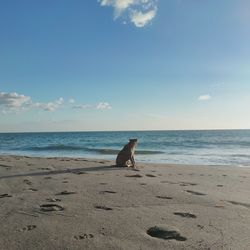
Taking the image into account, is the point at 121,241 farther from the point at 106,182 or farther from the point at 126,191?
the point at 106,182

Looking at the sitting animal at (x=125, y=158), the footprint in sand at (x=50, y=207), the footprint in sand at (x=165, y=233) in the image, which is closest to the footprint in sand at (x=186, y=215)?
the footprint in sand at (x=165, y=233)

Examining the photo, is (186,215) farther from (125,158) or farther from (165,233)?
(125,158)

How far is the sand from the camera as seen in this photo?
Result: 392cm

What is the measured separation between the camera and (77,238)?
4.01m

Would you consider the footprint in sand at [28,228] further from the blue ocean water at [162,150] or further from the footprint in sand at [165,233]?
the blue ocean water at [162,150]

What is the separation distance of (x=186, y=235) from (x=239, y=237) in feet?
Answer: 1.95

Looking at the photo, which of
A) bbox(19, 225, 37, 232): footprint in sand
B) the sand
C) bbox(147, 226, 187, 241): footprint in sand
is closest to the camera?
Answer: the sand

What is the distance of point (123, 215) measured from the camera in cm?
502

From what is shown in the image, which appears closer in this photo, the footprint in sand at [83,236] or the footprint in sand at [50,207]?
the footprint in sand at [83,236]

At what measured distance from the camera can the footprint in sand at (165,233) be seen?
407 centimetres

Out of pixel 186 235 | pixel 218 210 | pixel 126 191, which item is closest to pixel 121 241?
pixel 186 235

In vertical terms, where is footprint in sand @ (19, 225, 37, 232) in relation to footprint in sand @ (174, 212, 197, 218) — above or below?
below

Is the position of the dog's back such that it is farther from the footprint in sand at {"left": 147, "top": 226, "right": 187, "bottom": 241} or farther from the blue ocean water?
the footprint in sand at {"left": 147, "top": 226, "right": 187, "bottom": 241}

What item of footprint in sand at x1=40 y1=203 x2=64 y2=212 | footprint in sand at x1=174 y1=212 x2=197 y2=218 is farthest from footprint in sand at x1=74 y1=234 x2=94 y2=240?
footprint in sand at x1=174 y1=212 x2=197 y2=218
